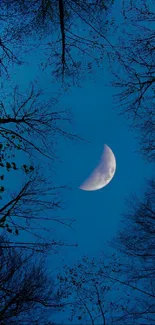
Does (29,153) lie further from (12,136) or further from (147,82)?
(147,82)

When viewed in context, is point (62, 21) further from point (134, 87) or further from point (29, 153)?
point (29, 153)

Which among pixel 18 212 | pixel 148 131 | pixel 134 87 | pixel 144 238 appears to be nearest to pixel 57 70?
pixel 134 87

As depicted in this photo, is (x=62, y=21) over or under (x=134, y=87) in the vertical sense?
over

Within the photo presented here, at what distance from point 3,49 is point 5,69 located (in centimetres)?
54

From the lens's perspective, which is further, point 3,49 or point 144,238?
point 144,238

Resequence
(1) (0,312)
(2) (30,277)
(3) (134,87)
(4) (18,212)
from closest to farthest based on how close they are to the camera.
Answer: (3) (134,87), (4) (18,212), (1) (0,312), (2) (30,277)

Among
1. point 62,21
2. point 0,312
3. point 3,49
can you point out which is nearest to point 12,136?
point 3,49

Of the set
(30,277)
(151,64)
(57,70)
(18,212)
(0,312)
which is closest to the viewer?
(151,64)

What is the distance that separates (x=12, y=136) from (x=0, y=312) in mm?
7186

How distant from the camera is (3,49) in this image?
678 centimetres

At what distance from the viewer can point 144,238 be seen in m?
9.35

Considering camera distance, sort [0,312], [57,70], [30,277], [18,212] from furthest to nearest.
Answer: [30,277], [0,312], [57,70], [18,212]

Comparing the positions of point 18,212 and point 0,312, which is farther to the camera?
point 0,312

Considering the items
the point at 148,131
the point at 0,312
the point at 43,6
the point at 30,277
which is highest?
the point at 43,6
